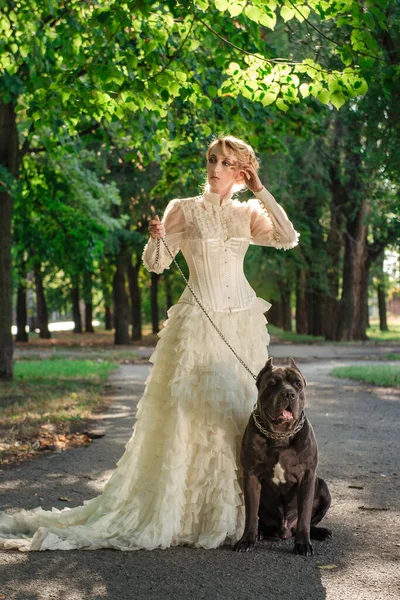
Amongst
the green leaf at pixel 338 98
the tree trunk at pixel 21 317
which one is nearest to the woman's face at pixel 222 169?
the green leaf at pixel 338 98

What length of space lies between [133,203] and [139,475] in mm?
23686

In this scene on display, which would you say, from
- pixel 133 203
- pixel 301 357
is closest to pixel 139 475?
pixel 301 357

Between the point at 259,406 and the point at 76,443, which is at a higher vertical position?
the point at 259,406

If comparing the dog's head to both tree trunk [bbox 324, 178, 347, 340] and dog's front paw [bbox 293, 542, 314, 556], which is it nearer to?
dog's front paw [bbox 293, 542, 314, 556]

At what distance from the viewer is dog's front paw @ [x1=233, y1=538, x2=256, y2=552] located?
4781 mm

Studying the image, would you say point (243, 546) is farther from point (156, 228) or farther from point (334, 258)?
point (334, 258)

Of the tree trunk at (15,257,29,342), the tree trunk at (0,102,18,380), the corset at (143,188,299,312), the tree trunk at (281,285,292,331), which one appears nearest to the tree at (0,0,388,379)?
the corset at (143,188,299,312)

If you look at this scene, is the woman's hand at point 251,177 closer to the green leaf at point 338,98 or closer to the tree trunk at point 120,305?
the green leaf at point 338,98

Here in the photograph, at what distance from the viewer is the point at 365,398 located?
13.3 meters

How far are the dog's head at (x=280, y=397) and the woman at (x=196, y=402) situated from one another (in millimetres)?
474

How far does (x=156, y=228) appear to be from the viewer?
5184 mm

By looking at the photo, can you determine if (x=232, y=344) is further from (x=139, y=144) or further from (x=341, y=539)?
(x=139, y=144)

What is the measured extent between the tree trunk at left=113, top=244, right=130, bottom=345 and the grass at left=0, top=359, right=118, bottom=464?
12269 mm

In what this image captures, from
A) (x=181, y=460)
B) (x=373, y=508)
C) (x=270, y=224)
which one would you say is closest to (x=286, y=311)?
(x=373, y=508)
